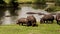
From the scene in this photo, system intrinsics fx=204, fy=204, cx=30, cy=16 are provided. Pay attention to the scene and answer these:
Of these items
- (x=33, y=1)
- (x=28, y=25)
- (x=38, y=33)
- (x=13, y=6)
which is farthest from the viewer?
(x=33, y=1)

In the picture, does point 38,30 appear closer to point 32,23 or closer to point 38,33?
point 38,33

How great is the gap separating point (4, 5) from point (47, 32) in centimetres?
3308

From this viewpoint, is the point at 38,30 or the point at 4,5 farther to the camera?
the point at 4,5

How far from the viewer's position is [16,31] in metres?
18.3

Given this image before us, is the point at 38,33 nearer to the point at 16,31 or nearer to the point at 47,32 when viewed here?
the point at 47,32

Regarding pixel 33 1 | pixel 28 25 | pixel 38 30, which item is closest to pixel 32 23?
pixel 28 25

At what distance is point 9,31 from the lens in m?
18.3

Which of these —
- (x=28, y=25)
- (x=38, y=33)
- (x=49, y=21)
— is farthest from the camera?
(x=49, y=21)

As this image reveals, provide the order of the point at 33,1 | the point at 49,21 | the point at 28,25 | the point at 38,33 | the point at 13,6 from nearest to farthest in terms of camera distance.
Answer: the point at 38,33
the point at 28,25
the point at 49,21
the point at 13,6
the point at 33,1

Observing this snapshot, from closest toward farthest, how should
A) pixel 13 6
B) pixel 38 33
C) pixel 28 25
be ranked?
pixel 38 33 < pixel 28 25 < pixel 13 6

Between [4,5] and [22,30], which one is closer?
[22,30]

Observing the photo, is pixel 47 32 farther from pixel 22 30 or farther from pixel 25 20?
pixel 25 20

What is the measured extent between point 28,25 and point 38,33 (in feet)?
13.5

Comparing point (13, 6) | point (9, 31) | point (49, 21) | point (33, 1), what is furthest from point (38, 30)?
point (33, 1)
